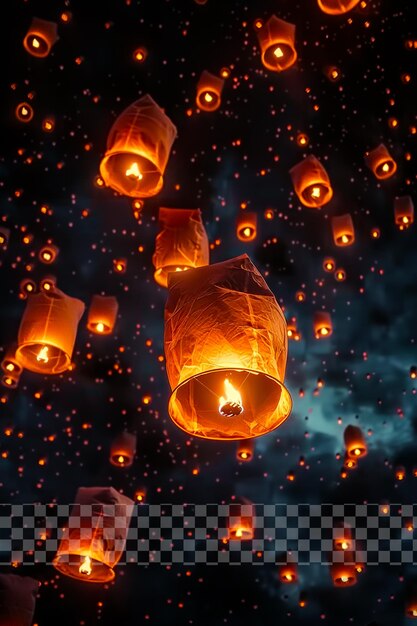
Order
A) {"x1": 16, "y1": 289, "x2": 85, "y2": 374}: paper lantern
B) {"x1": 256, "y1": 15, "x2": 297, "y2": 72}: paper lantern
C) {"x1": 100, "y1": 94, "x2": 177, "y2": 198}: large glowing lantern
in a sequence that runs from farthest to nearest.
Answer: {"x1": 256, "y1": 15, "x2": 297, "y2": 72}: paper lantern
{"x1": 16, "y1": 289, "x2": 85, "y2": 374}: paper lantern
{"x1": 100, "y1": 94, "x2": 177, "y2": 198}: large glowing lantern

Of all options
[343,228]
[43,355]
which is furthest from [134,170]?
[343,228]

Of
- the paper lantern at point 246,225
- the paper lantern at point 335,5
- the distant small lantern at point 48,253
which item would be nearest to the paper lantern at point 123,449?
the distant small lantern at point 48,253

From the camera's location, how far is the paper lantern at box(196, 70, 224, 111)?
16.8 feet

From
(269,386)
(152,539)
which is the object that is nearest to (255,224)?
(269,386)

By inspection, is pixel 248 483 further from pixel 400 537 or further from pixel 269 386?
pixel 269 386

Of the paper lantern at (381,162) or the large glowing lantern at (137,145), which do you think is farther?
the paper lantern at (381,162)

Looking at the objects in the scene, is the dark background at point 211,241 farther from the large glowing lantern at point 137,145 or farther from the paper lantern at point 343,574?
the large glowing lantern at point 137,145

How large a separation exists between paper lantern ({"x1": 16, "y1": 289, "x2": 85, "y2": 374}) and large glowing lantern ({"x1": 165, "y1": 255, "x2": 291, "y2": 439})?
5.75 ft

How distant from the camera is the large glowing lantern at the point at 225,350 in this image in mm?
1996

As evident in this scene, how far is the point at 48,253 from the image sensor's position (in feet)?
19.3

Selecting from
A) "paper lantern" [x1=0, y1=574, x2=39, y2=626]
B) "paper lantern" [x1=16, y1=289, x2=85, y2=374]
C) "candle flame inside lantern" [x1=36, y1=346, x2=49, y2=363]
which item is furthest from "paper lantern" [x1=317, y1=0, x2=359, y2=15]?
"paper lantern" [x1=0, y1=574, x2=39, y2=626]

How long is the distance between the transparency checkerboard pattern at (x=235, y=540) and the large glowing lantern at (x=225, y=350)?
5.22 metres

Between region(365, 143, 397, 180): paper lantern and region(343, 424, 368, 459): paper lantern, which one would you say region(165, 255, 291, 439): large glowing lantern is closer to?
region(365, 143, 397, 180): paper lantern

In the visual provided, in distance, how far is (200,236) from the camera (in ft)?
14.3
